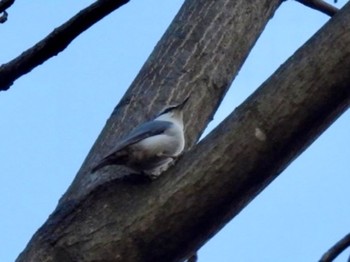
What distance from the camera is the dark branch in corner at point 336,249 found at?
9.06 feet

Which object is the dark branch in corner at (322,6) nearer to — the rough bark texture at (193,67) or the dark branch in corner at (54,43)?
the rough bark texture at (193,67)

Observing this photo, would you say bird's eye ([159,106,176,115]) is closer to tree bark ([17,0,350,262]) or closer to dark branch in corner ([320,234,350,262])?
tree bark ([17,0,350,262])

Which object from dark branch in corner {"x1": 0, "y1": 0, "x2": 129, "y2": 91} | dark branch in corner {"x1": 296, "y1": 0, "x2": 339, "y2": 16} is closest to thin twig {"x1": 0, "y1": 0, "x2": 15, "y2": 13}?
dark branch in corner {"x1": 0, "y1": 0, "x2": 129, "y2": 91}

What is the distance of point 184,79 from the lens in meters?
3.98

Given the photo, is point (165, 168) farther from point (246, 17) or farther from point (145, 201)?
point (246, 17)

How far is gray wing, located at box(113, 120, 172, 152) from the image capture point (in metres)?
3.27

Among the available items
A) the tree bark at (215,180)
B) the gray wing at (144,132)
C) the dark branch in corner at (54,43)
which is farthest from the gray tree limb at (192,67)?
the dark branch in corner at (54,43)

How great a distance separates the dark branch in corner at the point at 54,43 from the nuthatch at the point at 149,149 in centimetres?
49

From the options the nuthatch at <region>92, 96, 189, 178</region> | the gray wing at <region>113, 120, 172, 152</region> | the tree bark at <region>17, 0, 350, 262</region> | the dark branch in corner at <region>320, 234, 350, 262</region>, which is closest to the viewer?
the tree bark at <region>17, 0, 350, 262</region>

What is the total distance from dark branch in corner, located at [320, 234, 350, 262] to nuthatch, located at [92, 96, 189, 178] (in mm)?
581

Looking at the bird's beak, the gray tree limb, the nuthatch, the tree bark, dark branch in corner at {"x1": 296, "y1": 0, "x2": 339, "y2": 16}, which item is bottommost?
the tree bark

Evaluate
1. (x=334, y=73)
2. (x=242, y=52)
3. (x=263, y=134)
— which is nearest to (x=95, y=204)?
(x=263, y=134)

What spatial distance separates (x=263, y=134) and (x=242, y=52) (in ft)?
5.87

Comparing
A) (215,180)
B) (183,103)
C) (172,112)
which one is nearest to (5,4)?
(215,180)
